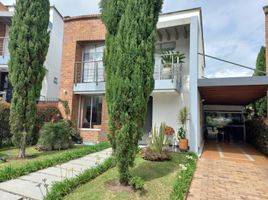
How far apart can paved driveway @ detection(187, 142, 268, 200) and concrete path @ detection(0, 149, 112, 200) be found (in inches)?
141

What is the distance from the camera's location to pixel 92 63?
15.0m

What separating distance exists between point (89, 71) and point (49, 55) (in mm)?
5942

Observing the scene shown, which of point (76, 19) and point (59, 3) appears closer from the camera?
point (76, 19)

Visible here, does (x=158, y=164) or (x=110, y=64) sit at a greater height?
(x=110, y=64)

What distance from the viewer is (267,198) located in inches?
216

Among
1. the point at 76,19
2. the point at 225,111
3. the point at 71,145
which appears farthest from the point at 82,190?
the point at 225,111

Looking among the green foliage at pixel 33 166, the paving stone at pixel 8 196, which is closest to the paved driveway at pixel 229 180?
the paving stone at pixel 8 196

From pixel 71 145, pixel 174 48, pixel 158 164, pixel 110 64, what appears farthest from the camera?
pixel 174 48

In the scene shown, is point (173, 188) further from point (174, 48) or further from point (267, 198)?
point (174, 48)

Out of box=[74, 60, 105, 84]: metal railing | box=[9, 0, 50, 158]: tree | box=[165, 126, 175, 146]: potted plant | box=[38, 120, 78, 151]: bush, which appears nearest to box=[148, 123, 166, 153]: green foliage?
box=[165, 126, 175, 146]: potted plant

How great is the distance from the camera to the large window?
47.6ft

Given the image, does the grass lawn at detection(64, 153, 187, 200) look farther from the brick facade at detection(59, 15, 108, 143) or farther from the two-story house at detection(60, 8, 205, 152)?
the brick facade at detection(59, 15, 108, 143)

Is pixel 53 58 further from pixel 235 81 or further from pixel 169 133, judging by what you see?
pixel 235 81

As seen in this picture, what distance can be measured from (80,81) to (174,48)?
6811 millimetres
